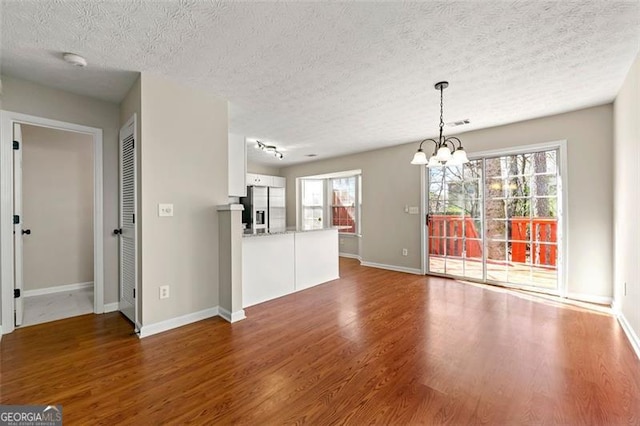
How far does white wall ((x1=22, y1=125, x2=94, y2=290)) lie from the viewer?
377 centimetres

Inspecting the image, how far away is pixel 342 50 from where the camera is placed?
2156 millimetres

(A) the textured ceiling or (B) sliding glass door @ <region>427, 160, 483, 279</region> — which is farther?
(B) sliding glass door @ <region>427, 160, 483, 279</region>

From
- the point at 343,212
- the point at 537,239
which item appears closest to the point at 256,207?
the point at 343,212

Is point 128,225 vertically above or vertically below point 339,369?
above

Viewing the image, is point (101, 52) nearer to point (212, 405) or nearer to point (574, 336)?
point (212, 405)

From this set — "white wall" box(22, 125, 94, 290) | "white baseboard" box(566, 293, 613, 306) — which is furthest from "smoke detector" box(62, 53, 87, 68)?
"white baseboard" box(566, 293, 613, 306)

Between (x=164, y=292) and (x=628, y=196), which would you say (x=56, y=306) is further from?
(x=628, y=196)

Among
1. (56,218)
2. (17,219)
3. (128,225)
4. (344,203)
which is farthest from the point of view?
(344,203)

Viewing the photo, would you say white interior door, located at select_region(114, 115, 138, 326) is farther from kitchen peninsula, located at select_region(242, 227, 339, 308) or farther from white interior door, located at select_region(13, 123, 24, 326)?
Answer: kitchen peninsula, located at select_region(242, 227, 339, 308)

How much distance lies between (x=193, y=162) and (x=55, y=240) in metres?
2.98

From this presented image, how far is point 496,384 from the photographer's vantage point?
1.82m

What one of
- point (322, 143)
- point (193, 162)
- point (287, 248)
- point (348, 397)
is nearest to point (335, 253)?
point (287, 248)

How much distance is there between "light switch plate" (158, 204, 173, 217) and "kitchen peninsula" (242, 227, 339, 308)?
90cm

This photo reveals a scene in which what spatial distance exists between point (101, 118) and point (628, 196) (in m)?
5.63
